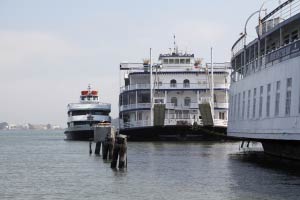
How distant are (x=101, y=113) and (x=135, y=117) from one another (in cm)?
1710

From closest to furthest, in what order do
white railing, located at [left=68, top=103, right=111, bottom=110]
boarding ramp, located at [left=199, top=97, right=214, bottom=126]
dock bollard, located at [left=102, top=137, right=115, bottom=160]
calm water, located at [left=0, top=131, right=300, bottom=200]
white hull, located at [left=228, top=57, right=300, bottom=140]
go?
calm water, located at [left=0, top=131, right=300, bottom=200] < white hull, located at [left=228, top=57, right=300, bottom=140] < dock bollard, located at [left=102, top=137, right=115, bottom=160] < boarding ramp, located at [left=199, top=97, right=214, bottom=126] < white railing, located at [left=68, top=103, right=111, bottom=110]

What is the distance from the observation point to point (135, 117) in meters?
75.2

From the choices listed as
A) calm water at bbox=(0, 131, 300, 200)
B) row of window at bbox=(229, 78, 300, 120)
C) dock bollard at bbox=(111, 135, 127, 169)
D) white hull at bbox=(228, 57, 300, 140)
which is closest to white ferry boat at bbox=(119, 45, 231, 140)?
row of window at bbox=(229, 78, 300, 120)

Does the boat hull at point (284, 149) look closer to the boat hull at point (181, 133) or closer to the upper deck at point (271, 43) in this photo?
the upper deck at point (271, 43)

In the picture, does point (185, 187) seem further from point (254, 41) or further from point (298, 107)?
point (254, 41)

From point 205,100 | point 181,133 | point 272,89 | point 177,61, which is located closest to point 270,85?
point 272,89

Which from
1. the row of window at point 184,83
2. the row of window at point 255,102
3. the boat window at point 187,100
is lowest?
the row of window at point 255,102

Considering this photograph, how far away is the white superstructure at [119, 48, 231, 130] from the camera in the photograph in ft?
237

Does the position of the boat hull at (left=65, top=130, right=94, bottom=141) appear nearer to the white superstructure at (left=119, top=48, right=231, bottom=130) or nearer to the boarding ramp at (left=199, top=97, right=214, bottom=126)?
the white superstructure at (left=119, top=48, right=231, bottom=130)

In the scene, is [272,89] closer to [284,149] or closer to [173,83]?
[284,149]

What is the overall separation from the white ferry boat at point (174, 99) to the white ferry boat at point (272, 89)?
2203cm

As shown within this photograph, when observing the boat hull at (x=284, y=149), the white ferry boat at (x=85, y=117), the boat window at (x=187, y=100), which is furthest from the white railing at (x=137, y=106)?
the boat hull at (x=284, y=149)

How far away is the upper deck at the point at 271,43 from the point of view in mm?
30102

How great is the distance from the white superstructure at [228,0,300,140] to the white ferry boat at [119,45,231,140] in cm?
2199
